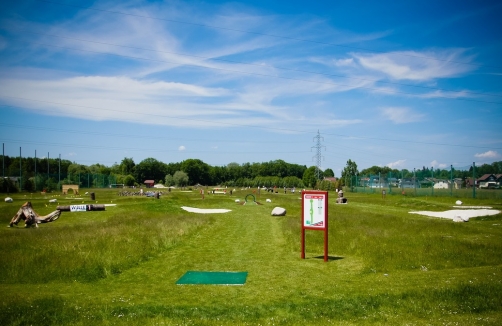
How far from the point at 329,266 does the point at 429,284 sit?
3832 mm

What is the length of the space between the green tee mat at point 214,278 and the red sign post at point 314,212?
3802mm

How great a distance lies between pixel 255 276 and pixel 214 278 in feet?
4.39

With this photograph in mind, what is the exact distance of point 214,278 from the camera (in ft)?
41.7

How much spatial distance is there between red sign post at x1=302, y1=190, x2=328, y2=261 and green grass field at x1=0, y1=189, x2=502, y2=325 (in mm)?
1311

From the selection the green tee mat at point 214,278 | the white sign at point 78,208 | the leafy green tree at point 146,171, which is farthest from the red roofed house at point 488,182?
the leafy green tree at point 146,171

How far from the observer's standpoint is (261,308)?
9.74 meters

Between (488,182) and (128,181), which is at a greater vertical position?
(488,182)

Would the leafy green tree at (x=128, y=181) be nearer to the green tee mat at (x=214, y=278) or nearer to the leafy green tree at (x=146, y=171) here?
the leafy green tree at (x=146, y=171)

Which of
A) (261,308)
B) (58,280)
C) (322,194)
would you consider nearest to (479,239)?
(322,194)

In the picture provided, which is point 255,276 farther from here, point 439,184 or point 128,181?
point 128,181

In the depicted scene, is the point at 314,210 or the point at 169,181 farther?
the point at 169,181

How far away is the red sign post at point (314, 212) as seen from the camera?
15619mm

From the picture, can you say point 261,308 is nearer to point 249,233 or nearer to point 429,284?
point 429,284

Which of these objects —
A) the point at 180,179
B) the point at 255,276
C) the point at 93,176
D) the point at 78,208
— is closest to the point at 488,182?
the point at 255,276
